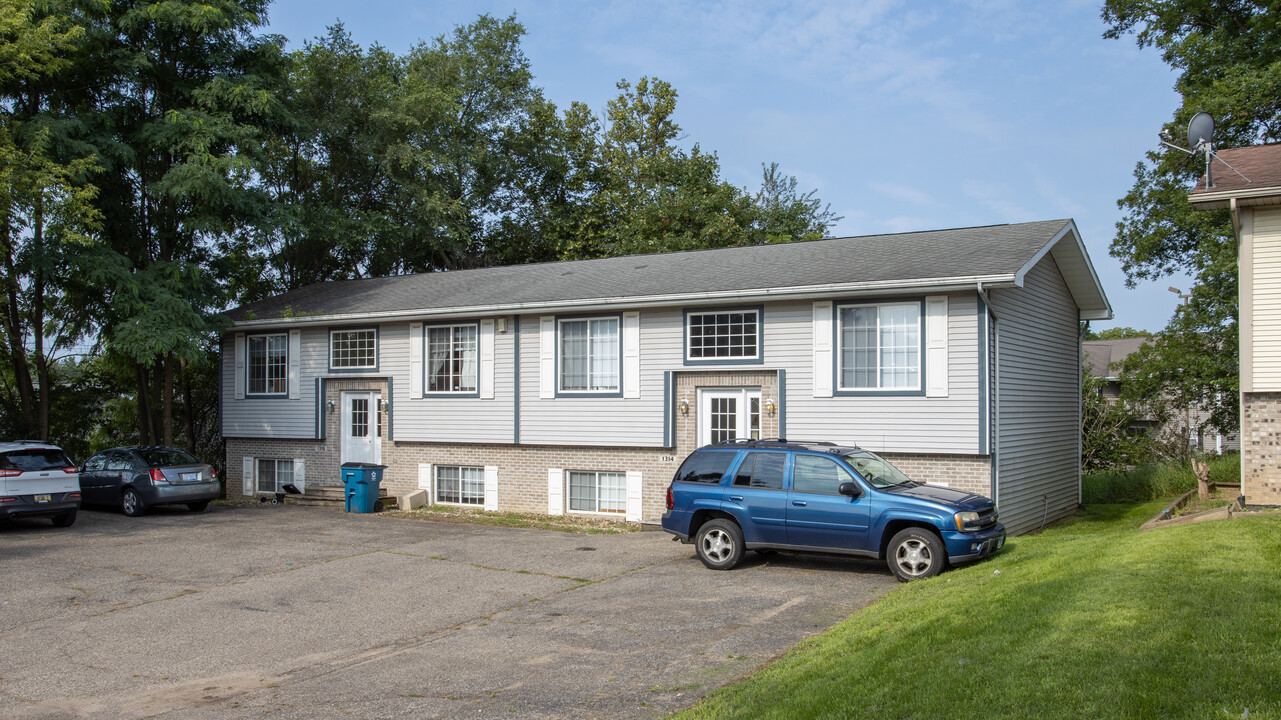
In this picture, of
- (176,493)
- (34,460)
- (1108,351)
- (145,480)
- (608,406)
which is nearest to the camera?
(34,460)

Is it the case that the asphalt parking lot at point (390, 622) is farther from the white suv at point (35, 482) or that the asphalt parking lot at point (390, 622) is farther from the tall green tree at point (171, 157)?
the tall green tree at point (171, 157)

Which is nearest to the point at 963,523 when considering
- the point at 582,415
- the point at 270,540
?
the point at 582,415

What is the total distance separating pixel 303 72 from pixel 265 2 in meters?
7.79

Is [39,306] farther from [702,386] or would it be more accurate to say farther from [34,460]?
[702,386]

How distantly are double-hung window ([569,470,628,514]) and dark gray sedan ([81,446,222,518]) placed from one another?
790 centimetres

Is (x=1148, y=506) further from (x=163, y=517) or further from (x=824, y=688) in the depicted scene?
(x=163, y=517)

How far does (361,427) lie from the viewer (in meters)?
21.3

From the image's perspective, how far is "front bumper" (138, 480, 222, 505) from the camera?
1858 centimetres

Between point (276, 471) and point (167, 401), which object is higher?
point (167, 401)

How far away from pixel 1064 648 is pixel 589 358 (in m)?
12.9

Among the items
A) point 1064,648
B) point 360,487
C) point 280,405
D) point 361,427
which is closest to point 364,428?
point 361,427

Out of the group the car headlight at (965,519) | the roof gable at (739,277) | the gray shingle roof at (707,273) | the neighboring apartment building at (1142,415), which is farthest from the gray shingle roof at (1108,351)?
the car headlight at (965,519)

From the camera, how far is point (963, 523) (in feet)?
35.0

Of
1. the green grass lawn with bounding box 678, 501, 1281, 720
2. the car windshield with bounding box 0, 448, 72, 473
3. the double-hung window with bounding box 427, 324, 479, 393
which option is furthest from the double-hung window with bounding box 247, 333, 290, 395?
the green grass lawn with bounding box 678, 501, 1281, 720
